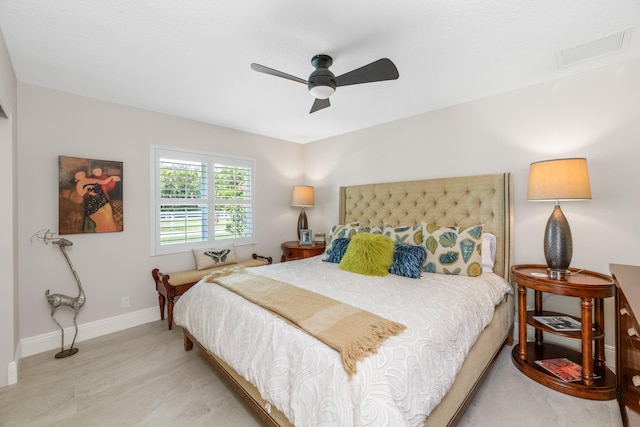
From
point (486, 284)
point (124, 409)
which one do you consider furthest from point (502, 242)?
point (124, 409)

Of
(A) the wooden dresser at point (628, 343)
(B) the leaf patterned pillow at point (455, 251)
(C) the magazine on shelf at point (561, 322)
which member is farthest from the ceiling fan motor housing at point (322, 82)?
(C) the magazine on shelf at point (561, 322)

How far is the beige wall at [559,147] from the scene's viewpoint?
2.07 m

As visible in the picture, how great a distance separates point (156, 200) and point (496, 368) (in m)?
3.80

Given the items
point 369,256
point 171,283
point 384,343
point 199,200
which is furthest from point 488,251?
point 199,200

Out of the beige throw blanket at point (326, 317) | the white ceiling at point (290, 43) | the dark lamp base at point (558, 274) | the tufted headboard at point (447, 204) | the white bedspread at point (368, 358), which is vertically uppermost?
the white ceiling at point (290, 43)

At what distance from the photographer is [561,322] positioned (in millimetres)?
2107

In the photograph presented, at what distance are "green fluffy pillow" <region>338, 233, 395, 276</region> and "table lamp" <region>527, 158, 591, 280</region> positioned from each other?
3.94ft

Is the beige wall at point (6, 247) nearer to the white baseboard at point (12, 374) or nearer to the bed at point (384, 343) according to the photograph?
the white baseboard at point (12, 374)

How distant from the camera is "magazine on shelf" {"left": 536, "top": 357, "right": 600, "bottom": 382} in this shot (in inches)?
75.5

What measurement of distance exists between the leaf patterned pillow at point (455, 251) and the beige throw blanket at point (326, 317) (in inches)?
48.2

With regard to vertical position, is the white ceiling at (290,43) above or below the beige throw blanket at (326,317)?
above

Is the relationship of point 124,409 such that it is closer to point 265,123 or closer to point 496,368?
point 496,368

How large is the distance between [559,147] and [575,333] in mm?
1525

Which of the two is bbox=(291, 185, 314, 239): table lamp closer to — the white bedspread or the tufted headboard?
the tufted headboard
